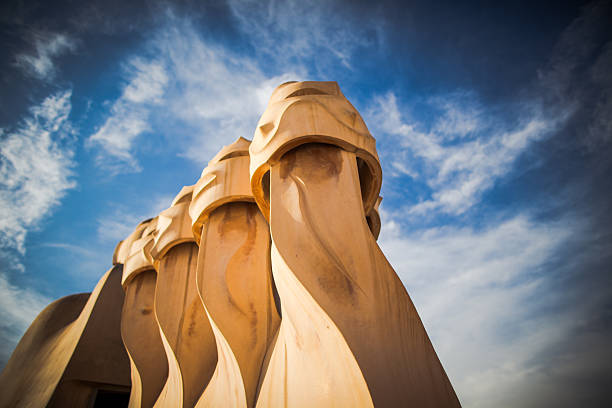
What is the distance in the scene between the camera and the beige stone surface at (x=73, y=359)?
670 centimetres

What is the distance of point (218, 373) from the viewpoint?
409 centimetres

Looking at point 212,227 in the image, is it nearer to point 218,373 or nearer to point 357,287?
point 218,373

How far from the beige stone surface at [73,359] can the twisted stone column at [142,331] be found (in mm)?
1189

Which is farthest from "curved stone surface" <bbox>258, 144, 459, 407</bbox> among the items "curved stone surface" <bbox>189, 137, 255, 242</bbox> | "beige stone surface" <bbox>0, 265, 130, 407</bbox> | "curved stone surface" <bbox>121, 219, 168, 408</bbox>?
"beige stone surface" <bbox>0, 265, 130, 407</bbox>

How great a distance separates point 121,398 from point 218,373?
231 inches

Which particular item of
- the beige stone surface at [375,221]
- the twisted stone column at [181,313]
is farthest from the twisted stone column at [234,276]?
A: the beige stone surface at [375,221]

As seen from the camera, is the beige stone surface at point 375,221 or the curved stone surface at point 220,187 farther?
the beige stone surface at point 375,221

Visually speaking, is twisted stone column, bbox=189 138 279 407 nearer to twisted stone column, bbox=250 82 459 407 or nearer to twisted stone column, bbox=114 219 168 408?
twisted stone column, bbox=250 82 459 407

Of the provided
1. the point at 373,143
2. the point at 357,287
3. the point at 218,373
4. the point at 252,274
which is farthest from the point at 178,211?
the point at 357,287

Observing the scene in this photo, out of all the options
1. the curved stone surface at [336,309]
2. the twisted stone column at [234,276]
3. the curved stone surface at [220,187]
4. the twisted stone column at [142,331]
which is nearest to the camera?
the curved stone surface at [336,309]

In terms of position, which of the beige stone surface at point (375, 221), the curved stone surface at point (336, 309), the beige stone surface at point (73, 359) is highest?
the beige stone surface at point (375, 221)

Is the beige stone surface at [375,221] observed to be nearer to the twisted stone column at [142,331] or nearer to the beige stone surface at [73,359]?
the twisted stone column at [142,331]

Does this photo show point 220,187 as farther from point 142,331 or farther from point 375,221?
point 142,331

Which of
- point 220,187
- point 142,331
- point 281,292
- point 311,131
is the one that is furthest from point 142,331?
point 311,131
